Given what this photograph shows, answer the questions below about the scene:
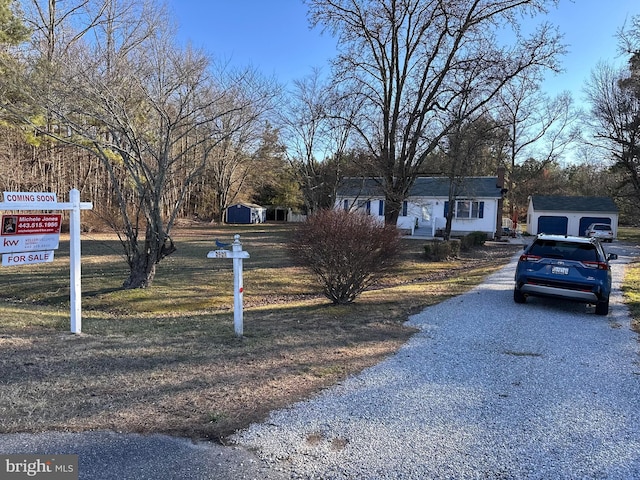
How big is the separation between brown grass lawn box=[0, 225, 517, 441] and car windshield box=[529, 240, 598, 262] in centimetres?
227

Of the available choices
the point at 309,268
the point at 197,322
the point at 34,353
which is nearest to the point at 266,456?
the point at 34,353

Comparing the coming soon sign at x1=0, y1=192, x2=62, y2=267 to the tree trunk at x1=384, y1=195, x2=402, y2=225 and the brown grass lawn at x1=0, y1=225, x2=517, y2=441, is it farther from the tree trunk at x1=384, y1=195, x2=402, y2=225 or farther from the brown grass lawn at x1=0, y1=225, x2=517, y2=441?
the tree trunk at x1=384, y1=195, x2=402, y2=225

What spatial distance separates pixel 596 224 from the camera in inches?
1371

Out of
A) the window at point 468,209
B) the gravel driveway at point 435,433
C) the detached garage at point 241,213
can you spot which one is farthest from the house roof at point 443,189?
the detached garage at point 241,213

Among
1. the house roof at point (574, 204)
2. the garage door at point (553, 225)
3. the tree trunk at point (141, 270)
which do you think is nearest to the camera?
the tree trunk at point (141, 270)

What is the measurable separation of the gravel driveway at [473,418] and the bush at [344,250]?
2458 mm

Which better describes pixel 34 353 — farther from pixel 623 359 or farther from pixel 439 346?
pixel 623 359

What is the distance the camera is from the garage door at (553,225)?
38938mm

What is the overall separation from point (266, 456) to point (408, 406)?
1429mm

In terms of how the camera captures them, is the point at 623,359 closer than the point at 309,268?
Yes

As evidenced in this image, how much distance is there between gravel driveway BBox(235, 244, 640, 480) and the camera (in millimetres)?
2889

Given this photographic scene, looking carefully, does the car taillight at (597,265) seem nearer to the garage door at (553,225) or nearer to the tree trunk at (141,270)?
the tree trunk at (141,270)

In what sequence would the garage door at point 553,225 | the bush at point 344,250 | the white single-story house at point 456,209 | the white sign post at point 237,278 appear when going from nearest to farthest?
1. the white sign post at point 237,278
2. the bush at point 344,250
3. the white single-story house at point 456,209
4. the garage door at point 553,225

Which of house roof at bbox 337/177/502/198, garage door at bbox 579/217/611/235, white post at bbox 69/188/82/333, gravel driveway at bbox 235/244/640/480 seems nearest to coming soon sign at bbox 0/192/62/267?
white post at bbox 69/188/82/333
